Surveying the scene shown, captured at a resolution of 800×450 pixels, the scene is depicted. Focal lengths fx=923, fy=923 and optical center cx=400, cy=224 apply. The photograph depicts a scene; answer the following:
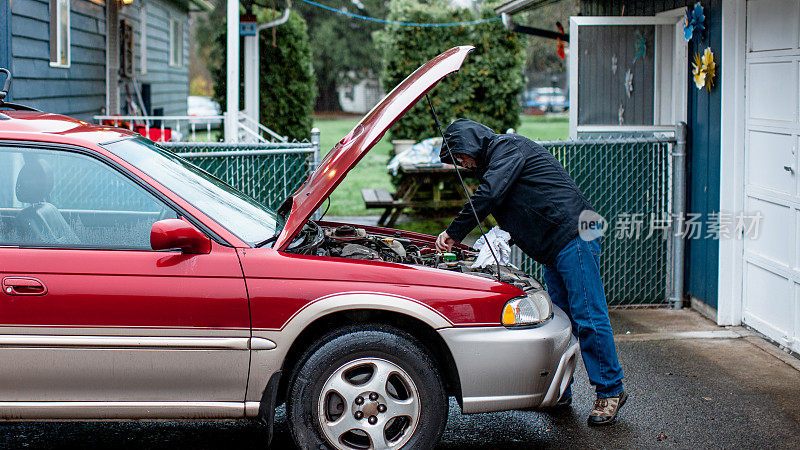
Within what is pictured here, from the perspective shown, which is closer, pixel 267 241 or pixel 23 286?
pixel 23 286

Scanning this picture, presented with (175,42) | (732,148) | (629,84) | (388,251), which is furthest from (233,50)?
(175,42)

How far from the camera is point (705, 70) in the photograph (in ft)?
24.0

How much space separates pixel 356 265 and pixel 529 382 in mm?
970

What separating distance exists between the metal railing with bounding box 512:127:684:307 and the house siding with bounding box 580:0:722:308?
0.42ft

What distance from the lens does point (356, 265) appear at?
13.8ft

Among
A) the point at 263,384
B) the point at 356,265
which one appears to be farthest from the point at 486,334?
the point at 263,384

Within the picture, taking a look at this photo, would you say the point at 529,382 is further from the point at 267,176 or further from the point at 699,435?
the point at 267,176

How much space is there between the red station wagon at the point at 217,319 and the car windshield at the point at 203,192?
25 millimetres

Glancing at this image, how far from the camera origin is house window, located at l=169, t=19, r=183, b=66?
65.1ft

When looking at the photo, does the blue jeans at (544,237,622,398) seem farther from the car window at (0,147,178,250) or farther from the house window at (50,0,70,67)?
the house window at (50,0,70,67)

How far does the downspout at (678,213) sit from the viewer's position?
25.4ft

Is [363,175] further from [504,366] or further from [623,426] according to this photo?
[504,366]

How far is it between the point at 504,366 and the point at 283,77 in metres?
15.7

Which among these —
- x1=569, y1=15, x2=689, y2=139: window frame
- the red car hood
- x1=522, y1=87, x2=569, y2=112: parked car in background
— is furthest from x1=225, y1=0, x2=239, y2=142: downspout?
x1=522, y1=87, x2=569, y2=112: parked car in background
